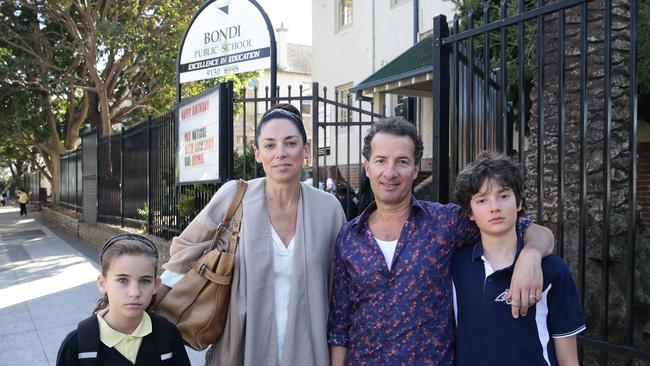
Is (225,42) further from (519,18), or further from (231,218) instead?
(231,218)

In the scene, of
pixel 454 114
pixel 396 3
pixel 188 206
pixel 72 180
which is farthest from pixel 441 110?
pixel 72 180

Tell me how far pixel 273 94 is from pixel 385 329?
4630mm

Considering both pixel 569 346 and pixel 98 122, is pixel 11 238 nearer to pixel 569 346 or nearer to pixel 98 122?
pixel 98 122

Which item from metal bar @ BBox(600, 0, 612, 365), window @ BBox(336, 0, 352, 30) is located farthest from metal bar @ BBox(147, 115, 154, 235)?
window @ BBox(336, 0, 352, 30)

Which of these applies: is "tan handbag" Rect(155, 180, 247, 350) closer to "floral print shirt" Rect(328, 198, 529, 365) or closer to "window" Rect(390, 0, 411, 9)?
"floral print shirt" Rect(328, 198, 529, 365)

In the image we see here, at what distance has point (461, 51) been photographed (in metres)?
3.32

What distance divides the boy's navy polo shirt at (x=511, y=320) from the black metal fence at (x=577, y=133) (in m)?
0.74

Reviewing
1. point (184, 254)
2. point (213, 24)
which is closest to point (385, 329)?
point (184, 254)

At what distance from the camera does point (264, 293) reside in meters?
2.33

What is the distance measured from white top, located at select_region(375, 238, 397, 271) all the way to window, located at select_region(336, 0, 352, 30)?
55.3 ft

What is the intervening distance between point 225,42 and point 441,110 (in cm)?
459

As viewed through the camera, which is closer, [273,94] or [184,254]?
[184,254]

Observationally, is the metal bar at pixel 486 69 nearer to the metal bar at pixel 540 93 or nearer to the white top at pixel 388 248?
the metal bar at pixel 540 93

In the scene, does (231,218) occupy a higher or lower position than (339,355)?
higher
